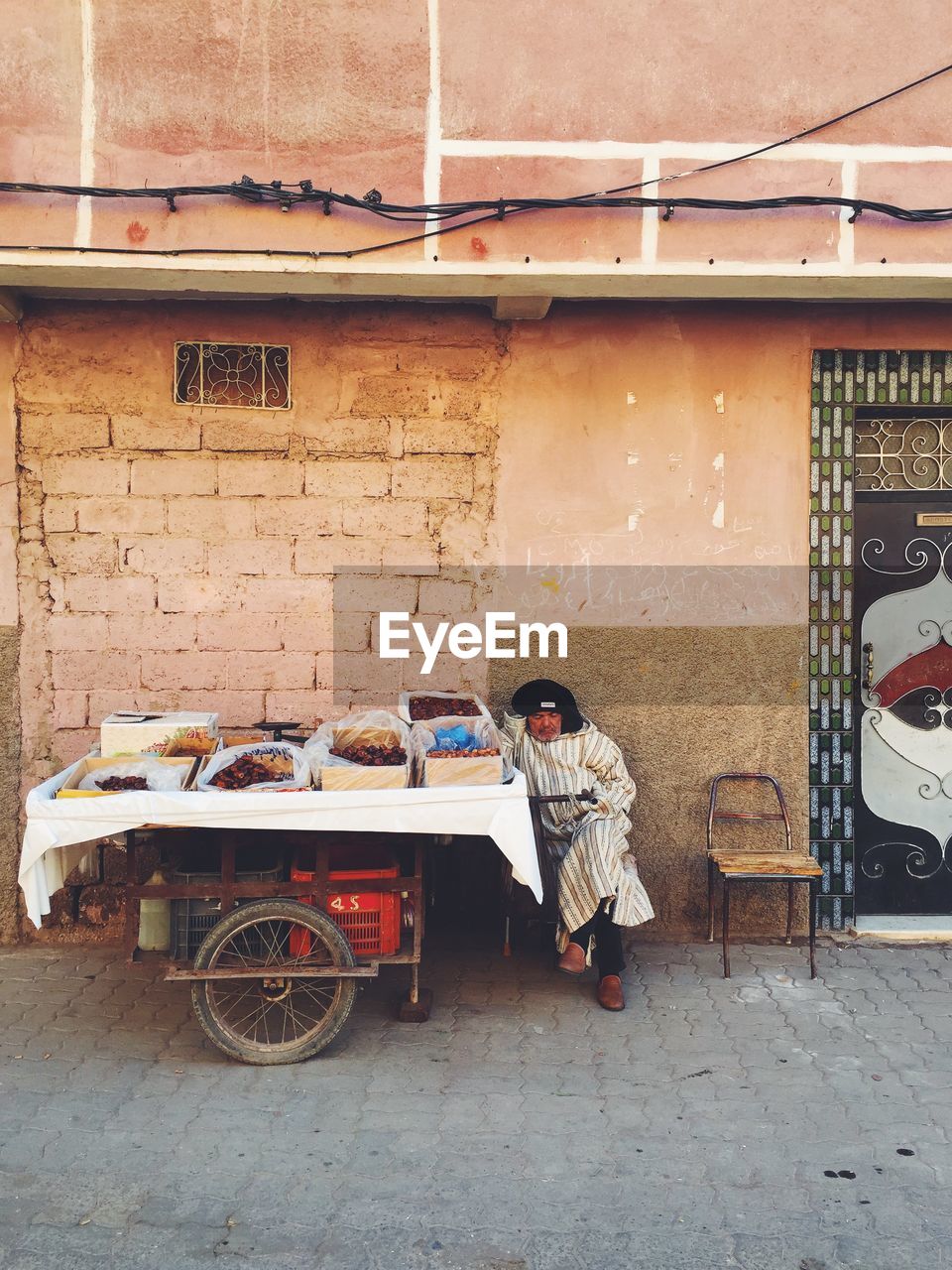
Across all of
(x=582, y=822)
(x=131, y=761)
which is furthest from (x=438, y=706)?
(x=131, y=761)

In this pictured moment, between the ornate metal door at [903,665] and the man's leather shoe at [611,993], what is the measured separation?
6.17ft

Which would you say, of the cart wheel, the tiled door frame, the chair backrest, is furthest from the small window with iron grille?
the chair backrest

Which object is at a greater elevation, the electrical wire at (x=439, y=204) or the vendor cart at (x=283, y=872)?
the electrical wire at (x=439, y=204)

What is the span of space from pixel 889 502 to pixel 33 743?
5.03m

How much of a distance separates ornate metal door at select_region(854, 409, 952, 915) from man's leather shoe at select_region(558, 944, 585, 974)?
1.97 metres

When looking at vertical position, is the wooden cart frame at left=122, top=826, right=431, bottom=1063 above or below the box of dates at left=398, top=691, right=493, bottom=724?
below

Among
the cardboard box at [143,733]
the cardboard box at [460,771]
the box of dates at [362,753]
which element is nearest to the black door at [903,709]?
the cardboard box at [460,771]

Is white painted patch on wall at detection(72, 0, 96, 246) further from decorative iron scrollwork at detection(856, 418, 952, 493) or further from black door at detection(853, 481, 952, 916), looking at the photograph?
black door at detection(853, 481, 952, 916)

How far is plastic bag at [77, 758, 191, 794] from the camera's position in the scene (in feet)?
15.1

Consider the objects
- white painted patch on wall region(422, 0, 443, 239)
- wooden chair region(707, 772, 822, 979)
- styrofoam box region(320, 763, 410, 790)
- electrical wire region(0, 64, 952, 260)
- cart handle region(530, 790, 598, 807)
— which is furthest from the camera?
wooden chair region(707, 772, 822, 979)

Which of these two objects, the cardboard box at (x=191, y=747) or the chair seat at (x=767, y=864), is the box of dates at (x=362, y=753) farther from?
the chair seat at (x=767, y=864)

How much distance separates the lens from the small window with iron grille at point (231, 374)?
229 inches

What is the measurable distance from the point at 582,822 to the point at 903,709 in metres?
2.14

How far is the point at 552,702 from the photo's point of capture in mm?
5574
